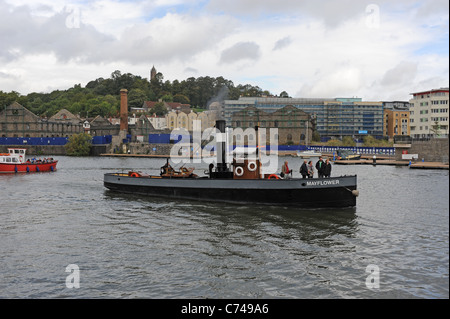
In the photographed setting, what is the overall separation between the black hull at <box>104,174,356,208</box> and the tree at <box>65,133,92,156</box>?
275ft

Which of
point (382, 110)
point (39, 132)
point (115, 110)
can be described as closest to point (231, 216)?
point (39, 132)

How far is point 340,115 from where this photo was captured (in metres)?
158

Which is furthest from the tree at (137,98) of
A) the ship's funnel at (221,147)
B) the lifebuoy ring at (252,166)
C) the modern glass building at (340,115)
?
the lifebuoy ring at (252,166)

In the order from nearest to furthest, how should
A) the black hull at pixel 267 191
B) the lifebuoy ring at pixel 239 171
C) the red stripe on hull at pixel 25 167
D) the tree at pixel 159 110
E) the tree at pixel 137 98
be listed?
1. the black hull at pixel 267 191
2. the lifebuoy ring at pixel 239 171
3. the red stripe on hull at pixel 25 167
4. the tree at pixel 159 110
5. the tree at pixel 137 98

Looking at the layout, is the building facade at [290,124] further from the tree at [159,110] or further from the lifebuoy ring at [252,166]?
the lifebuoy ring at [252,166]

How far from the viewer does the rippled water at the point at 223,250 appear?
13.4 metres

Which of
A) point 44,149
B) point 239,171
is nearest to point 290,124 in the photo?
point 44,149

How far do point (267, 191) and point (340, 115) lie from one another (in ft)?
455

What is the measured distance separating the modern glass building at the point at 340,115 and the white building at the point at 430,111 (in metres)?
29.3

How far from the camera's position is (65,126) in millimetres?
132375

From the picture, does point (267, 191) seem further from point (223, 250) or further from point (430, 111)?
point (430, 111)
